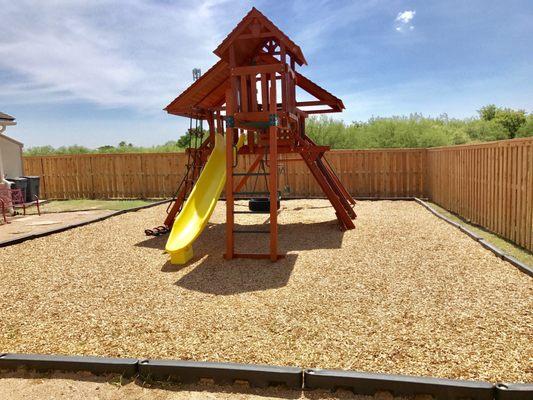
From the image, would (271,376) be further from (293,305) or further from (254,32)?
(254,32)

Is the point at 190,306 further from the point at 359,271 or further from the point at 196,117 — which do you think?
the point at 196,117

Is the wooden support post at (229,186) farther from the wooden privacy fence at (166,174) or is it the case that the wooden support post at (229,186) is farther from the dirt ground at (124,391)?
the wooden privacy fence at (166,174)

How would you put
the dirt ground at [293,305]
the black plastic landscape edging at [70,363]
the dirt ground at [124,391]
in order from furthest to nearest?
the dirt ground at [293,305]
the black plastic landscape edging at [70,363]
the dirt ground at [124,391]

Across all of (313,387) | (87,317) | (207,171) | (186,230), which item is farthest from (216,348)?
(207,171)

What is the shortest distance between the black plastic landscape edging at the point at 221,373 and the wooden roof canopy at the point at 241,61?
5856 millimetres

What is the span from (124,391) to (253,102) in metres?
5.34

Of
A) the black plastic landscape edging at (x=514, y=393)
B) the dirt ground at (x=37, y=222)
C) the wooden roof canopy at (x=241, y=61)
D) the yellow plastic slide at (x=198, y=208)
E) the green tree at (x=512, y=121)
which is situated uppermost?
the green tree at (x=512, y=121)

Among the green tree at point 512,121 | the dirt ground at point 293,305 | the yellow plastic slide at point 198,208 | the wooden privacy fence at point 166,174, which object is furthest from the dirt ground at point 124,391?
the green tree at point 512,121

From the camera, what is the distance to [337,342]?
3691 mm

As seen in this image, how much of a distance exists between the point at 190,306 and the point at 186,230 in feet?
8.13

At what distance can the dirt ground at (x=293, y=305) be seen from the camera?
3.51 metres

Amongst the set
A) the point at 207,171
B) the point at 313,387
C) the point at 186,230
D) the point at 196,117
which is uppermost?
the point at 196,117

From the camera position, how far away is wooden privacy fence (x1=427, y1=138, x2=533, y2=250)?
6.71 meters

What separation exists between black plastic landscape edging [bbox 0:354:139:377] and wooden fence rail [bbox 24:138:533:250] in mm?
6434
